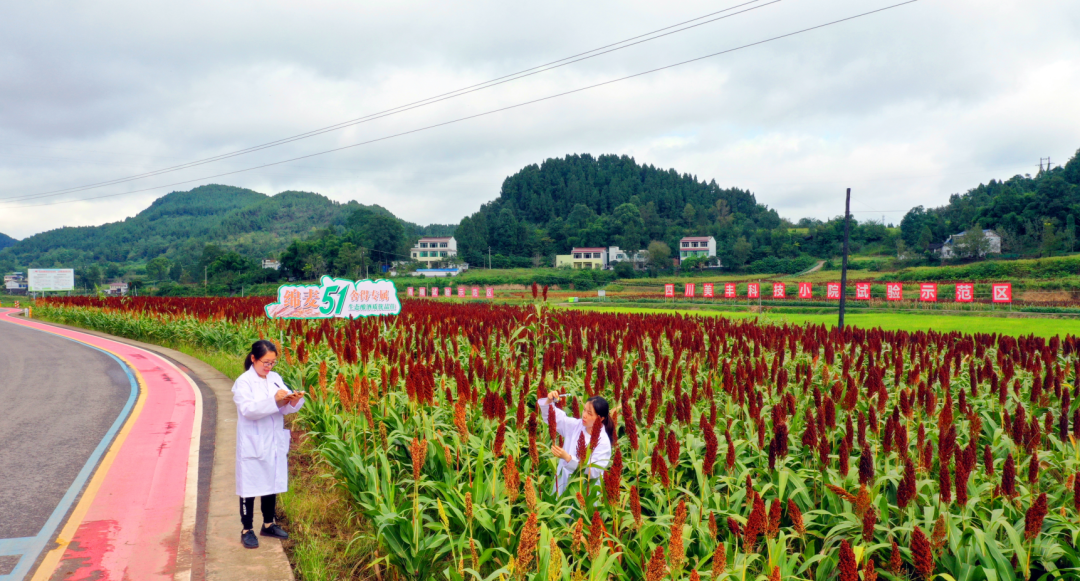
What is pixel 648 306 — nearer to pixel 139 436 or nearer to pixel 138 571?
pixel 139 436

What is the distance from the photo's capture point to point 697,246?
113688mm

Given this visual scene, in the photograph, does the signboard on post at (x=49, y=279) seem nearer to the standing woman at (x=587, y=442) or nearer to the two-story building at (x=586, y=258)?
the standing woman at (x=587, y=442)

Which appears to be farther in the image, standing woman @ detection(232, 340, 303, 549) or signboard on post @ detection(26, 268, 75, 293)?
signboard on post @ detection(26, 268, 75, 293)

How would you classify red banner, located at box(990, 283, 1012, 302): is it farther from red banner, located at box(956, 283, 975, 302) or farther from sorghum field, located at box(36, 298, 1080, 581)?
sorghum field, located at box(36, 298, 1080, 581)

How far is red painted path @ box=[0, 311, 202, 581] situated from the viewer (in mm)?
4410

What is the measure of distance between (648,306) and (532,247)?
75584 millimetres

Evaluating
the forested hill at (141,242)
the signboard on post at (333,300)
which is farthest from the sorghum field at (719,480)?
the forested hill at (141,242)

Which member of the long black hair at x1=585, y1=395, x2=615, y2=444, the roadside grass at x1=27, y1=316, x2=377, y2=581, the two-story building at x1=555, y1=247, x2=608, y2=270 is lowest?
the roadside grass at x1=27, y1=316, x2=377, y2=581

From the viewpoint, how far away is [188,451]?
7312 mm

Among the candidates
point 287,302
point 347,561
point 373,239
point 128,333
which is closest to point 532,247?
point 373,239

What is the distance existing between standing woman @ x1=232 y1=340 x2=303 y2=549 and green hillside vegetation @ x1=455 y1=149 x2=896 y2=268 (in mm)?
92537

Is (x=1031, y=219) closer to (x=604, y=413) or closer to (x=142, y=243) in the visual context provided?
(x=604, y=413)

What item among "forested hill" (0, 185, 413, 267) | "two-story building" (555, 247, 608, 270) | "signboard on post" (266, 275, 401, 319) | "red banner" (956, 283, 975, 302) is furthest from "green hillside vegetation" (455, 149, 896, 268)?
"signboard on post" (266, 275, 401, 319)

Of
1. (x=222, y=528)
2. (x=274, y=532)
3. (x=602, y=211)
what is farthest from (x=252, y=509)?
(x=602, y=211)
